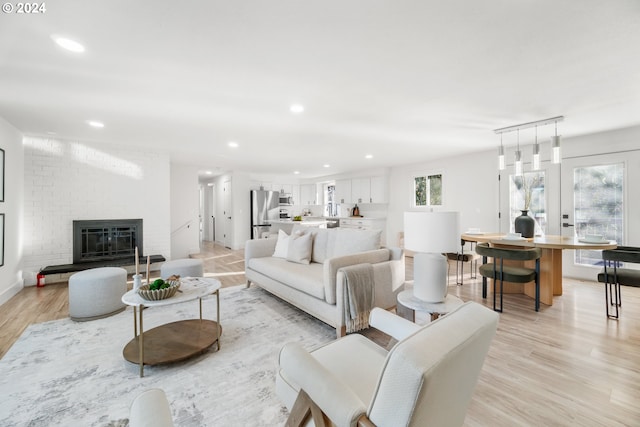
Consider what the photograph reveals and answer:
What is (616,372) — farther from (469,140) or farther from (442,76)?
(469,140)

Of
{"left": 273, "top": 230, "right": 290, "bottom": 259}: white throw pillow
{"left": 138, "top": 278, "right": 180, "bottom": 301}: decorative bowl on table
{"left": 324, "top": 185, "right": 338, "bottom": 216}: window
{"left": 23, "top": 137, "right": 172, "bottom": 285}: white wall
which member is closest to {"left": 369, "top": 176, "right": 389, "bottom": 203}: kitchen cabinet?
{"left": 324, "top": 185, "right": 338, "bottom": 216}: window

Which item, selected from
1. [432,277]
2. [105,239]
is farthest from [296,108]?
[105,239]

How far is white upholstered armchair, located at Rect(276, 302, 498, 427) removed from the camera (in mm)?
747

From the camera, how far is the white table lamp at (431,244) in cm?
192

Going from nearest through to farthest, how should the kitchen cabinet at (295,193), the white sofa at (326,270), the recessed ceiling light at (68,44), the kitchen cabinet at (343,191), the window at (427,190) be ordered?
1. the recessed ceiling light at (68,44)
2. the white sofa at (326,270)
3. the window at (427,190)
4. the kitchen cabinet at (343,191)
5. the kitchen cabinet at (295,193)

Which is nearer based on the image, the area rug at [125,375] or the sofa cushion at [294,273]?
the area rug at [125,375]

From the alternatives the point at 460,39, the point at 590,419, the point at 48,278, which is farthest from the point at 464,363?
the point at 48,278

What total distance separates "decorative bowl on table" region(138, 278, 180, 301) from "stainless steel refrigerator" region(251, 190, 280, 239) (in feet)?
19.3

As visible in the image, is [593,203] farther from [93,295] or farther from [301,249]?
[93,295]

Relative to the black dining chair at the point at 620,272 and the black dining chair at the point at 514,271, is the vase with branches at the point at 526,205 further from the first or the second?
the black dining chair at the point at 620,272

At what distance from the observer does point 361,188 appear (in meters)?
8.31

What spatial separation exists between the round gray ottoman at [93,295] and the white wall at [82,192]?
219 cm

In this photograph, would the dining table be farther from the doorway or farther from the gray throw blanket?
the doorway

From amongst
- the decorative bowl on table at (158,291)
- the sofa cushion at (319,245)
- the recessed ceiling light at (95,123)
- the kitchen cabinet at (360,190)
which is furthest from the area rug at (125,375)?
the kitchen cabinet at (360,190)
